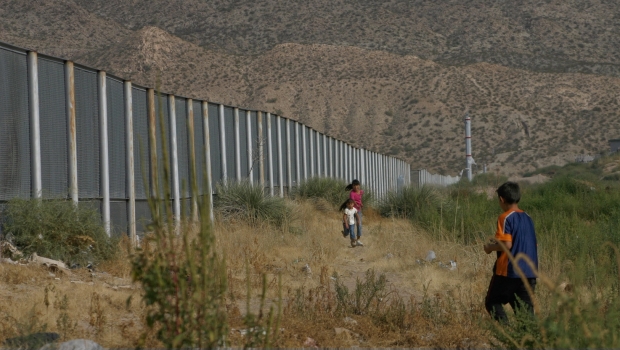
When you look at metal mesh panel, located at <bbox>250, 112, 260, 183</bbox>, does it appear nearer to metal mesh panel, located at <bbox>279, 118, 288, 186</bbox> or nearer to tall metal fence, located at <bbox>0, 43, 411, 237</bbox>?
tall metal fence, located at <bbox>0, 43, 411, 237</bbox>

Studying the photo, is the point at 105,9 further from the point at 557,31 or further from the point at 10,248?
the point at 10,248

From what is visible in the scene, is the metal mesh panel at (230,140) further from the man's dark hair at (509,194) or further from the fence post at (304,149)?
the man's dark hair at (509,194)

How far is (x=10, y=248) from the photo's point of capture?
35.0 ft

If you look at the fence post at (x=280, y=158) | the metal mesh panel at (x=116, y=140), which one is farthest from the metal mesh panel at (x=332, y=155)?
the metal mesh panel at (x=116, y=140)

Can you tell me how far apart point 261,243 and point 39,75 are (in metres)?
4.27

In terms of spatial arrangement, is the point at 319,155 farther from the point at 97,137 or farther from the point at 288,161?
the point at 97,137

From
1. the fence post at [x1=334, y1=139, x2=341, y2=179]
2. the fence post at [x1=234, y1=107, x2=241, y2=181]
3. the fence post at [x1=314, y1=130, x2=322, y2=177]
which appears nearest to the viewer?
the fence post at [x1=234, y1=107, x2=241, y2=181]

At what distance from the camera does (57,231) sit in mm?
11227

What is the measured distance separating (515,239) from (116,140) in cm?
845

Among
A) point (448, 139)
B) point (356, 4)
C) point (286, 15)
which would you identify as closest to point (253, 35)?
point (286, 15)

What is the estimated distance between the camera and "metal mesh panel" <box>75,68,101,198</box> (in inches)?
520

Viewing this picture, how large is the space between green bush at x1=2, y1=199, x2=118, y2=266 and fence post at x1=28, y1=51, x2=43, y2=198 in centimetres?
31

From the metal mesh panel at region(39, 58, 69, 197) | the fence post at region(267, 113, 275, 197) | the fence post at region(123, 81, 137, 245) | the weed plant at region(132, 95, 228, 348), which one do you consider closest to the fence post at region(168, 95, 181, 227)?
the fence post at region(123, 81, 137, 245)

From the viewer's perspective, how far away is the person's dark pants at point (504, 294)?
7.63 m
